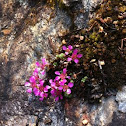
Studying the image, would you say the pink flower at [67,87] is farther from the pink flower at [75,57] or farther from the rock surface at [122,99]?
the rock surface at [122,99]

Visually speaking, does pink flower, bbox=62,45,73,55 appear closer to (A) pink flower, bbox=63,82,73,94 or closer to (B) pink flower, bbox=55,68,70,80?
(B) pink flower, bbox=55,68,70,80

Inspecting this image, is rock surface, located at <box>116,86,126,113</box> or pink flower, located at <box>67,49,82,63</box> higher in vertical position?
pink flower, located at <box>67,49,82,63</box>

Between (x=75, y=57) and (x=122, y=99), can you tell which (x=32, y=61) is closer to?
(x=75, y=57)

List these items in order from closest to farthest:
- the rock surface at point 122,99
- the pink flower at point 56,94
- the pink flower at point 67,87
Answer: the rock surface at point 122,99 → the pink flower at point 67,87 → the pink flower at point 56,94

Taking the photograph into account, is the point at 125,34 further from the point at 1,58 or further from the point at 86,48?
the point at 1,58

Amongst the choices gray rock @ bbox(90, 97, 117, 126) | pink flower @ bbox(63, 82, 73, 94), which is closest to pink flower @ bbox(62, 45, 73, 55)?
pink flower @ bbox(63, 82, 73, 94)

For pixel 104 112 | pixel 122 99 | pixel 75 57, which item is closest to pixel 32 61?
pixel 75 57

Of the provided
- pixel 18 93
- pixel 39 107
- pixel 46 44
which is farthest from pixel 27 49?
pixel 39 107

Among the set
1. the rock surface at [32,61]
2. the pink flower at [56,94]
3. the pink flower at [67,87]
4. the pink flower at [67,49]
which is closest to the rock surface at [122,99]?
the rock surface at [32,61]

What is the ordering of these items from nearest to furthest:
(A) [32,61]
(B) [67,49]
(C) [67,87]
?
1. (C) [67,87]
2. (B) [67,49]
3. (A) [32,61]
